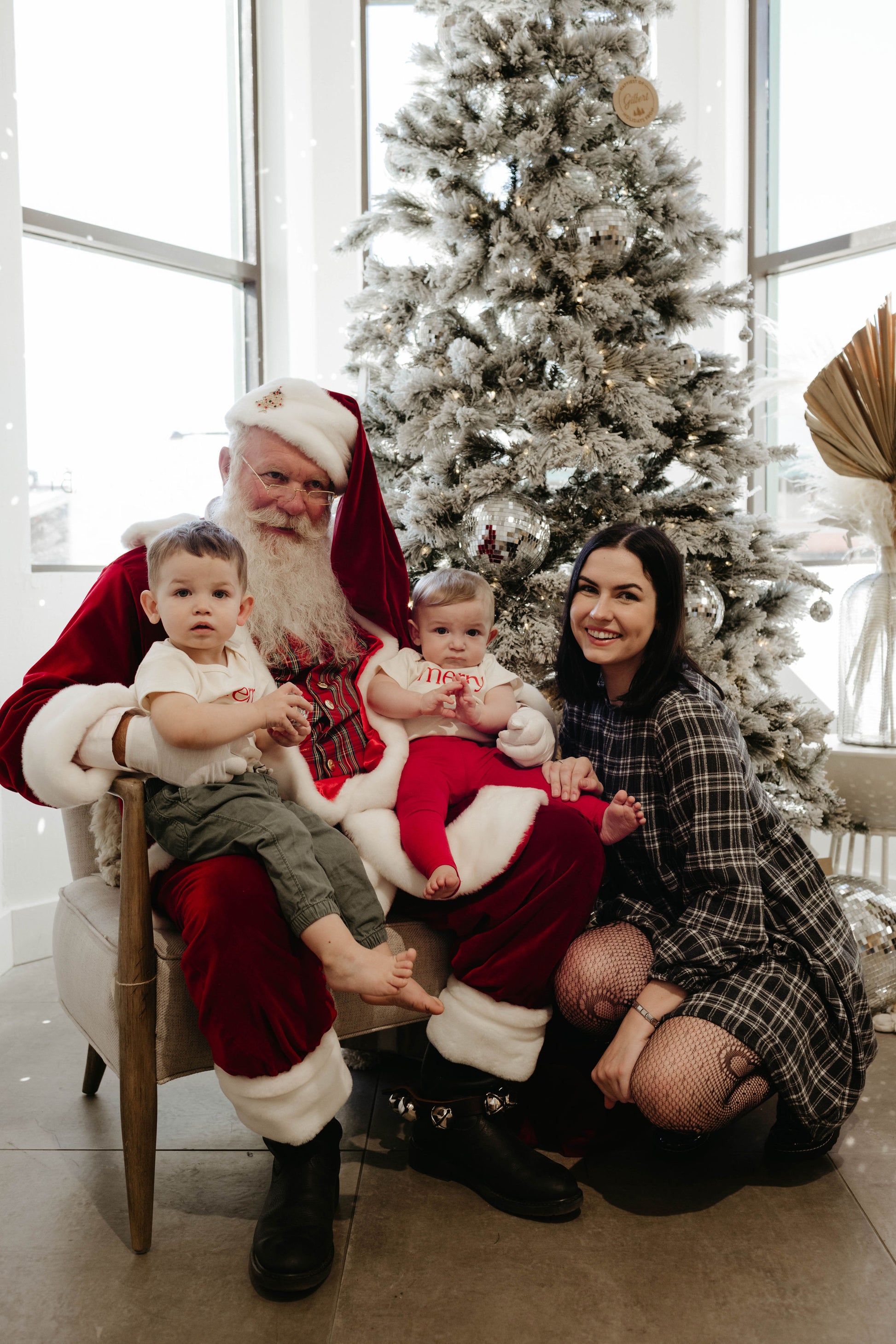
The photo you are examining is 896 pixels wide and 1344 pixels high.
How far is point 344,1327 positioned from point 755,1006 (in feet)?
2.97

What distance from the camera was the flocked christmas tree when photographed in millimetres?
2746

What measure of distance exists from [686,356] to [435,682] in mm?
1376

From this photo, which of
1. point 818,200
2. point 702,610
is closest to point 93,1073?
point 702,610

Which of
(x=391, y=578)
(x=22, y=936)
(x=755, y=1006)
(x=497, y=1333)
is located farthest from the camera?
(x=22, y=936)

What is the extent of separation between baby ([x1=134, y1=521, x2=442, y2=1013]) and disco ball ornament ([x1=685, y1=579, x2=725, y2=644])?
130 cm

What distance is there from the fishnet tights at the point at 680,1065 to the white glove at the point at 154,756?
80cm

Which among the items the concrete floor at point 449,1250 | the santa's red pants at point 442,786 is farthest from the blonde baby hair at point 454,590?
the concrete floor at point 449,1250

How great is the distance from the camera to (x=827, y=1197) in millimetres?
1877

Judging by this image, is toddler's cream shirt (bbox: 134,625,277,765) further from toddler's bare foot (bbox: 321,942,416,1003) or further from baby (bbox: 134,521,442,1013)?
toddler's bare foot (bbox: 321,942,416,1003)

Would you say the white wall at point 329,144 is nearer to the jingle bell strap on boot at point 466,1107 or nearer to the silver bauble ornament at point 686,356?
the silver bauble ornament at point 686,356

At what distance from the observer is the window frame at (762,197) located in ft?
14.6

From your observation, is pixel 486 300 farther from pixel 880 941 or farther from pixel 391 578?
pixel 880 941

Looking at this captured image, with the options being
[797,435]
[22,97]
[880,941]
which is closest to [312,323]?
[22,97]

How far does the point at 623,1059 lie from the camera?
1.79 metres
